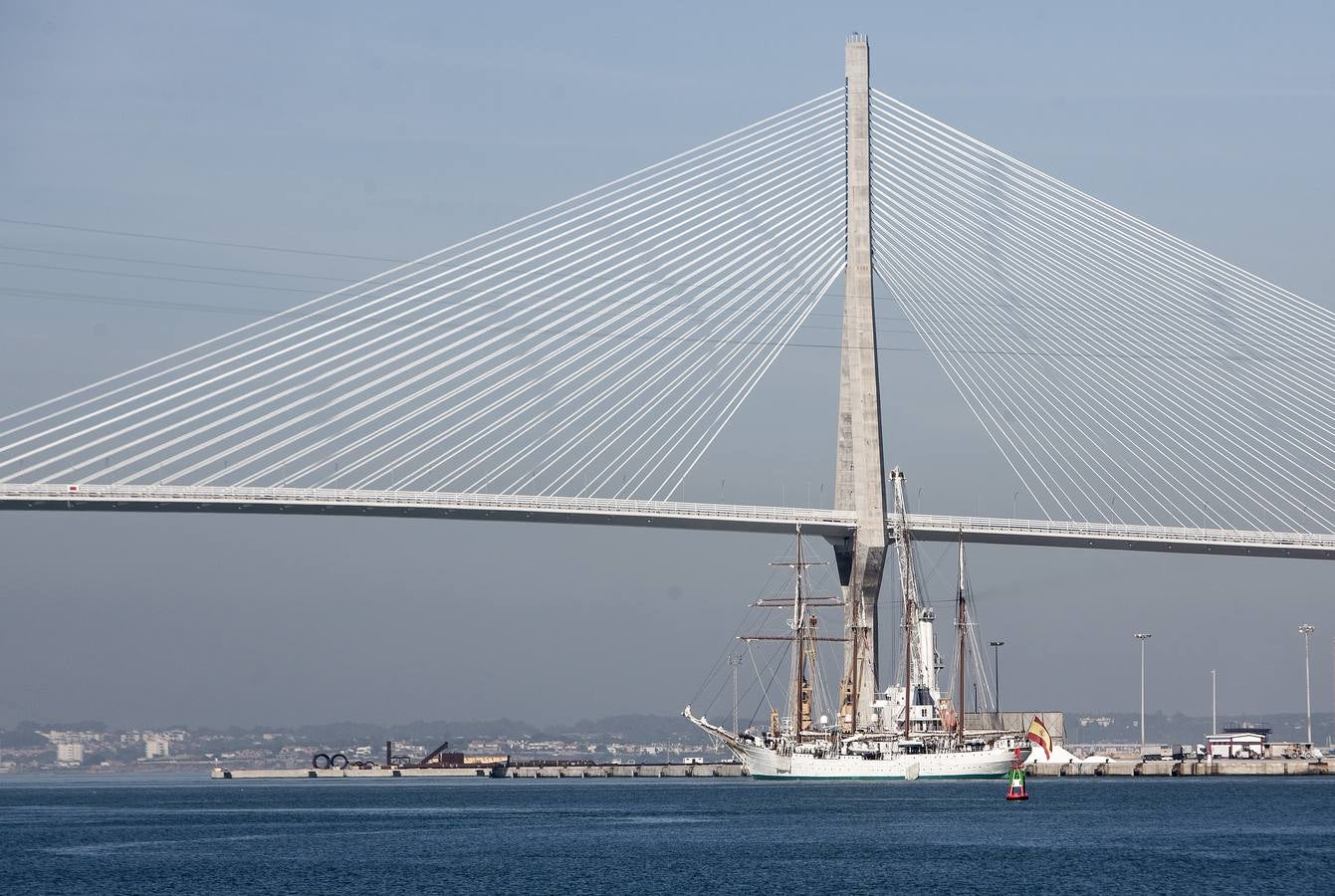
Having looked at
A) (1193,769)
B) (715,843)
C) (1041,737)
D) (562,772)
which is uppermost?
(1041,737)

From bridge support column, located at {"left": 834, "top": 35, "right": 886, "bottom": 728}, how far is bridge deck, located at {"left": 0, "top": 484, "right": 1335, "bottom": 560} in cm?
94

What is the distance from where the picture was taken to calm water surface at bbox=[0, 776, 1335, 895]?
1334 inches

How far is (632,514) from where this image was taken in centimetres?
6438

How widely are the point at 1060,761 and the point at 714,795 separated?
2208 centimetres

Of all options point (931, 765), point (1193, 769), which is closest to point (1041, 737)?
point (1193, 769)

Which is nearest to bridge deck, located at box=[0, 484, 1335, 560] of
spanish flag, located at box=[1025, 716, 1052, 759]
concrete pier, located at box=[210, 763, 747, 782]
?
spanish flag, located at box=[1025, 716, 1052, 759]

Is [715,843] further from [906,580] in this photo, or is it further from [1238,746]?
[1238,746]

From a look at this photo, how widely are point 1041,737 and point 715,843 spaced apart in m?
42.8

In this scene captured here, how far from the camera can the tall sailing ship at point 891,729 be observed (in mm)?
71062

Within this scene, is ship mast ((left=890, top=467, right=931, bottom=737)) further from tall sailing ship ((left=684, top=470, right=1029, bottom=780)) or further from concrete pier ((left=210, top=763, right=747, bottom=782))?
concrete pier ((left=210, top=763, right=747, bottom=782))

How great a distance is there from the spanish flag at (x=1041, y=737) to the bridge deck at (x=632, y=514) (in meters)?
13.6

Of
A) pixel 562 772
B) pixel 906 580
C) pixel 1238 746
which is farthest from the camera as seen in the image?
pixel 562 772

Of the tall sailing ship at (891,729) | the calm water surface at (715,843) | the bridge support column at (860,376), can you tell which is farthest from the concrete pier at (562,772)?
the bridge support column at (860,376)

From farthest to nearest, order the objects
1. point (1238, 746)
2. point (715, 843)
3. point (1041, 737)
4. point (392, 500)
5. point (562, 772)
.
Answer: point (562, 772)
point (1238, 746)
point (1041, 737)
point (392, 500)
point (715, 843)
